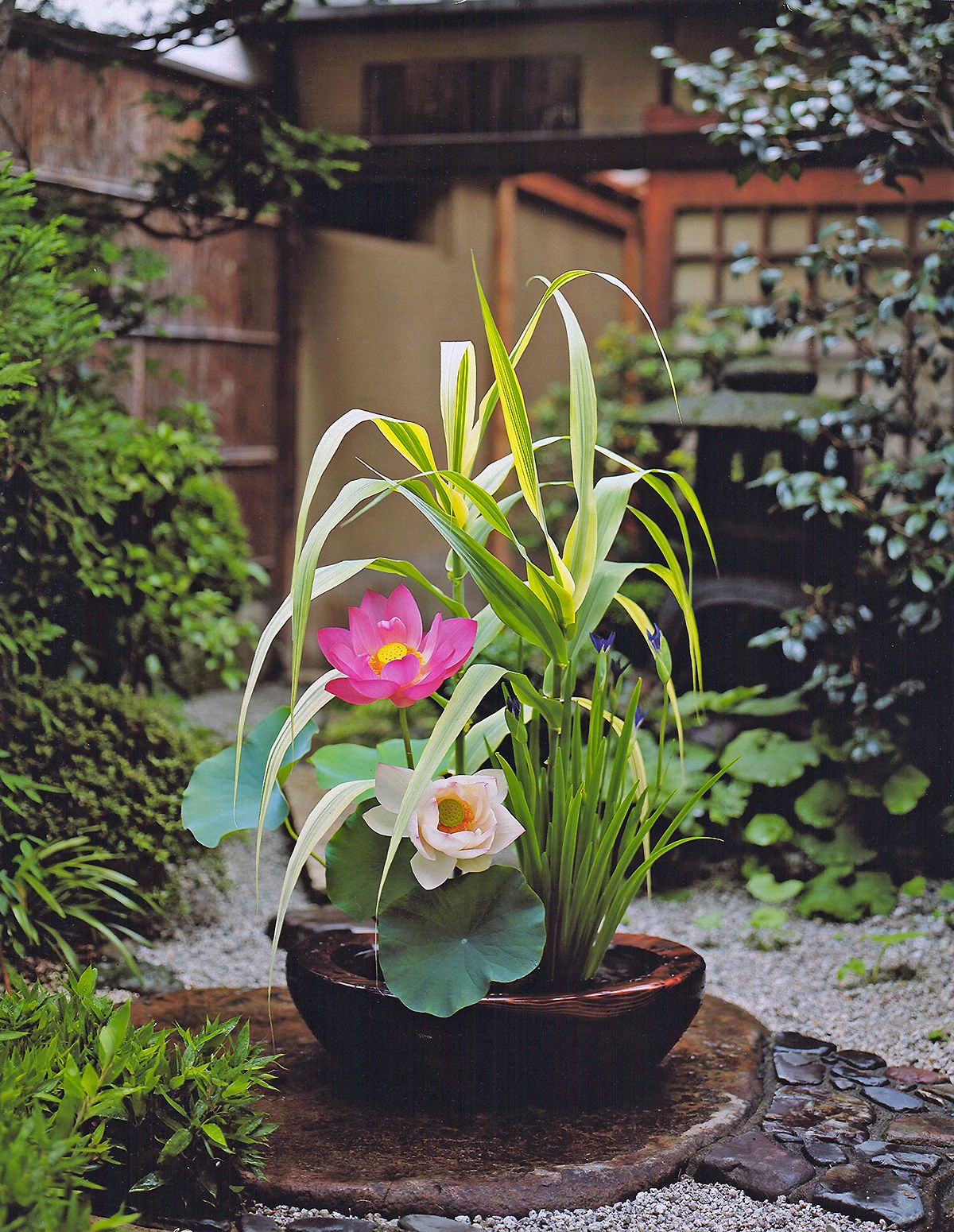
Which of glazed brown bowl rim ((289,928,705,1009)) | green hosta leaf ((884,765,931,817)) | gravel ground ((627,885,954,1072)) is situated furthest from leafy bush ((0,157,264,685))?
green hosta leaf ((884,765,931,817))

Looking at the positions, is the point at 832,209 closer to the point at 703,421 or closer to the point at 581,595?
the point at 703,421

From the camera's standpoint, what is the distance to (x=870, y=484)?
3184 mm

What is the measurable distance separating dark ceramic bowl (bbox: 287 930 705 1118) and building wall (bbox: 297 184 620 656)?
343 cm

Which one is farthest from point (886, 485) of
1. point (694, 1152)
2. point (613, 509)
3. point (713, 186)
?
point (713, 186)

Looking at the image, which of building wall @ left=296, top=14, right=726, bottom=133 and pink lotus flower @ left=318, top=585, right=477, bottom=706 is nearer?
pink lotus flower @ left=318, top=585, right=477, bottom=706

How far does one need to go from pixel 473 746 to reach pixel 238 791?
1.29ft

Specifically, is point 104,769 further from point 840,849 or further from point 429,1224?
point 840,849

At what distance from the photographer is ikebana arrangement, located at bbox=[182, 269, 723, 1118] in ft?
5.51

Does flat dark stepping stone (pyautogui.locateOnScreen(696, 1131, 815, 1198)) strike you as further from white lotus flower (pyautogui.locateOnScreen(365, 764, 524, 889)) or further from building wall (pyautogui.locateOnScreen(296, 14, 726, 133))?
building wall (pyautogui.locateOnScreen(296, 14, 726, 133))

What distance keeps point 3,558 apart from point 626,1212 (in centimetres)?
185

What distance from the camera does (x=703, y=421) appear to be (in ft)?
11.3

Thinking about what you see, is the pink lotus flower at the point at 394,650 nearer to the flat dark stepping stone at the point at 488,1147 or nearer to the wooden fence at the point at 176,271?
the flat dark stepping stone at the point at 488,1147

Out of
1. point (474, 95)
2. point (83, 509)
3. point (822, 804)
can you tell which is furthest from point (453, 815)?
point (474, 95)

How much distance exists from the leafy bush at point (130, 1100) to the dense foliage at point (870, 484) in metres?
1.87
